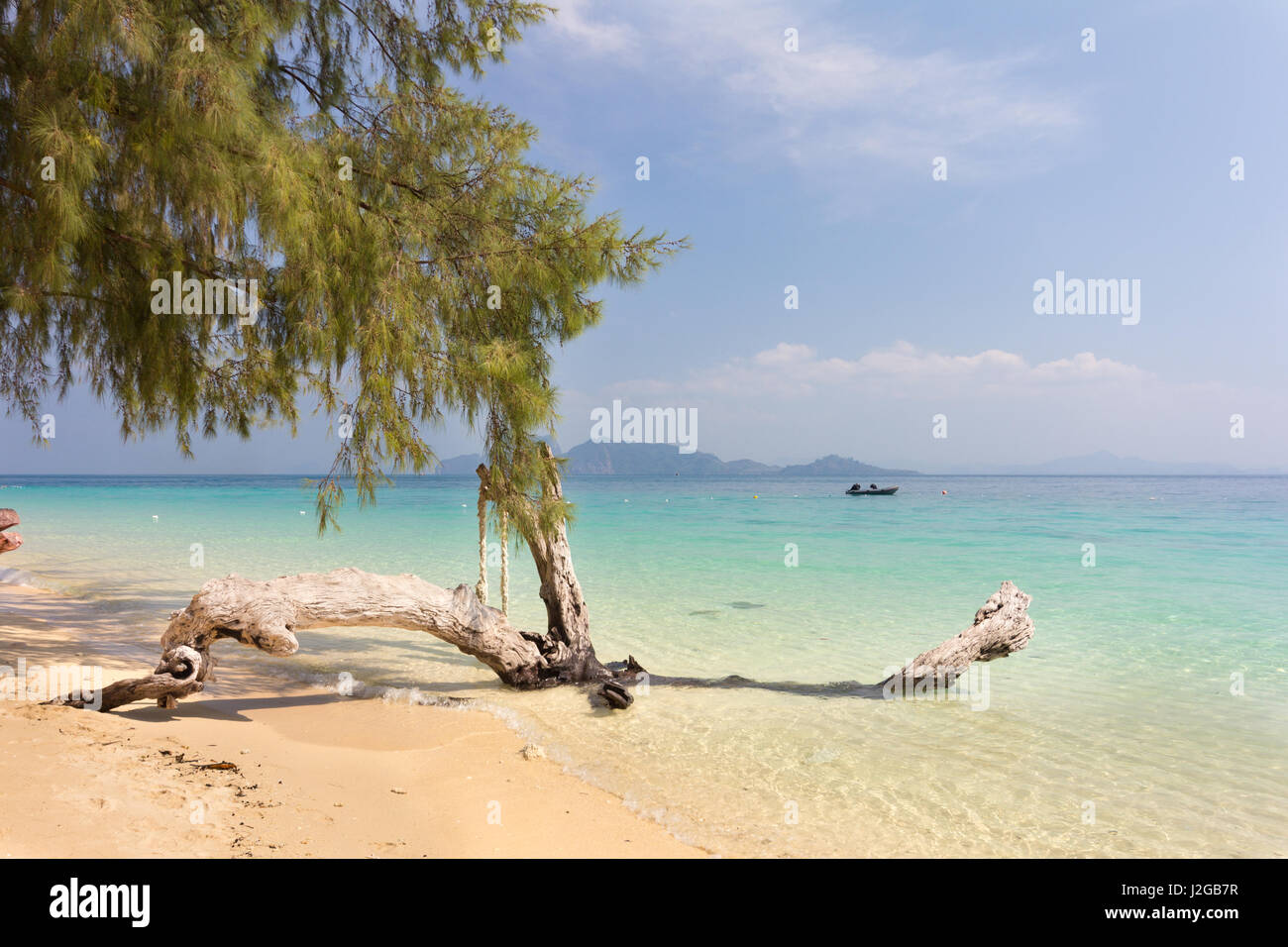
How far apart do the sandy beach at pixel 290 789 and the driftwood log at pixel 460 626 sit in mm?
491

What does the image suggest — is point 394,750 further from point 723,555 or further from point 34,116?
point 723,555

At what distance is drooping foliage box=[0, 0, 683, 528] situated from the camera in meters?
4.40

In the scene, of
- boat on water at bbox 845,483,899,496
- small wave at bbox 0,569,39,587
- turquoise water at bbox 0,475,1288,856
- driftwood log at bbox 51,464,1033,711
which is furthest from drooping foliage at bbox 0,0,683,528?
boat on water at bbox 845,483,899,496

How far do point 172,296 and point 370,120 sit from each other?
91.5 inches

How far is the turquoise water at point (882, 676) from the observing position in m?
4.08

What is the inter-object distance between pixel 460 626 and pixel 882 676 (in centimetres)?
418

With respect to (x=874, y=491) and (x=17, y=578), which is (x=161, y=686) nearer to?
(x=17, y=578)

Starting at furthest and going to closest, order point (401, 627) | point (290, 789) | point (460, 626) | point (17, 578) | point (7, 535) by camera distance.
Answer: point (17, 578)
point (460, 626)
point (401, 627)
point (7, 535)
point (290, 789)

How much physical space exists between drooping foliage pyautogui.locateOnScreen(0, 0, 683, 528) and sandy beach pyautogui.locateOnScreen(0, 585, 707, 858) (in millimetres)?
1699

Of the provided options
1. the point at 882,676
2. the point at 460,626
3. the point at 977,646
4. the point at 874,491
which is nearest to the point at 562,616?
the point at 460,626

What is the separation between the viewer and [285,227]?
496 cm

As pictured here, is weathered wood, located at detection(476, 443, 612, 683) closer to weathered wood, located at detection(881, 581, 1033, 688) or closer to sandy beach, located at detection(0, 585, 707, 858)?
sandy beach, located at detection(0, 585, 707, 858)

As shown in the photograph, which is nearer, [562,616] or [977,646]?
[977,646]
